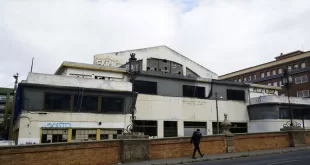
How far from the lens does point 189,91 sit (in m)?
34.8

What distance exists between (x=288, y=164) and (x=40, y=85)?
20.1m

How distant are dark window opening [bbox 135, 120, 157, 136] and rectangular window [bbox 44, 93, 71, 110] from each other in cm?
801

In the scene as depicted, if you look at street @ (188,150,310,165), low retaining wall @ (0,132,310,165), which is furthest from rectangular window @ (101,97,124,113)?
street @ (188,150,310,165)

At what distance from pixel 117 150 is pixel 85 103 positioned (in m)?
12.0

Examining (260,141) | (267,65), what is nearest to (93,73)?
(260,141)

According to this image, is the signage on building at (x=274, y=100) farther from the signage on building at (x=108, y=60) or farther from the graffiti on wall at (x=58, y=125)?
the graffiti on wall at (x=58, y=125)

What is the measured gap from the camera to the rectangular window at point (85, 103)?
83.0 ft

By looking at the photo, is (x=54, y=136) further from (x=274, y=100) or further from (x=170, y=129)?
(x=274, y=100)

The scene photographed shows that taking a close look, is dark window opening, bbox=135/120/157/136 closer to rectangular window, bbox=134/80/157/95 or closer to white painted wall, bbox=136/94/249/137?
white painted wall, bbox=136/94/249/137

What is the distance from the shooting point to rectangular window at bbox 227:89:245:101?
37688 millimetres

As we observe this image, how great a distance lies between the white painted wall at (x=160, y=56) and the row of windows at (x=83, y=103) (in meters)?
9.44

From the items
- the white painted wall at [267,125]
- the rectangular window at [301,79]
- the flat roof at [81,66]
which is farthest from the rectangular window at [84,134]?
the rectangular window at [301,79]

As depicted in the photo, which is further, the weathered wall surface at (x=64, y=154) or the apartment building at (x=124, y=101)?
the apartment building at (x=124, y=101)

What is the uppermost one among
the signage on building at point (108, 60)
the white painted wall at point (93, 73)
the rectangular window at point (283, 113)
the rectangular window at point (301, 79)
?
the rectangular window at point (301, 79)
